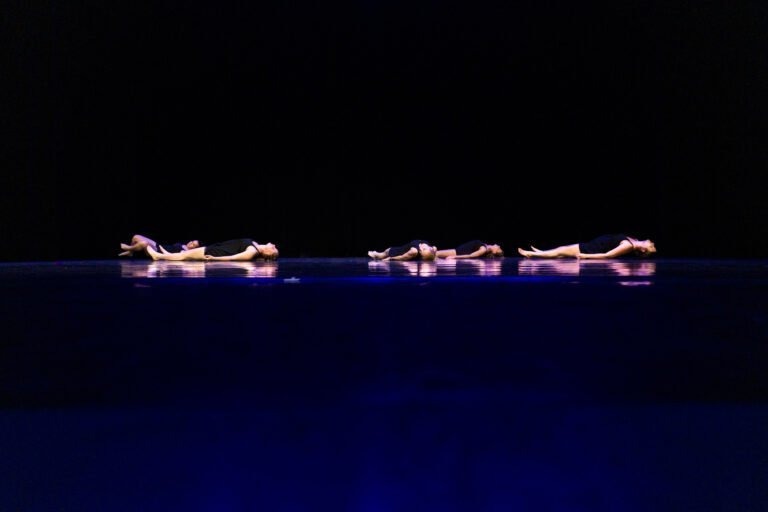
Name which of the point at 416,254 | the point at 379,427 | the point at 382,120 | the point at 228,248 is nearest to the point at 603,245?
the point at 416,254

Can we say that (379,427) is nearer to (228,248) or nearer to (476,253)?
(228,248)

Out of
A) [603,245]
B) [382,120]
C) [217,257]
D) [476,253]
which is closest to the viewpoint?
[217,257]

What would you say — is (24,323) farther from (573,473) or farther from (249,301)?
(573,473)

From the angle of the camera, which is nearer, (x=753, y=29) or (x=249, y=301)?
(x=249, y=301)

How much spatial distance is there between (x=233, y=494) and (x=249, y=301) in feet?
2.00

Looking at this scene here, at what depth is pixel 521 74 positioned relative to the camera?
590 centimetres

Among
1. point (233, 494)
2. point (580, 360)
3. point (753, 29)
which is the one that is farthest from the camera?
point (753, 29)

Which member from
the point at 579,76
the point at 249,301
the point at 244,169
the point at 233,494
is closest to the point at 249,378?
the point at 233,494

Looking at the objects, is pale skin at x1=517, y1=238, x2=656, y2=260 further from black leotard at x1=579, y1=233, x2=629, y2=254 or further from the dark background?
the dark background

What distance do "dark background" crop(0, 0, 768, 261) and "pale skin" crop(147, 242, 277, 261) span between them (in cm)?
134

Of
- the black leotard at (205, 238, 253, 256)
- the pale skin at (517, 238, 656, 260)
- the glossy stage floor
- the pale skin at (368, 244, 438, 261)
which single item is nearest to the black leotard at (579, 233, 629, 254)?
the pale skin at (517, 238, 656, 260)

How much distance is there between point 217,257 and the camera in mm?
4465

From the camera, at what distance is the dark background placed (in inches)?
227

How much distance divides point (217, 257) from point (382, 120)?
219 centimetres
